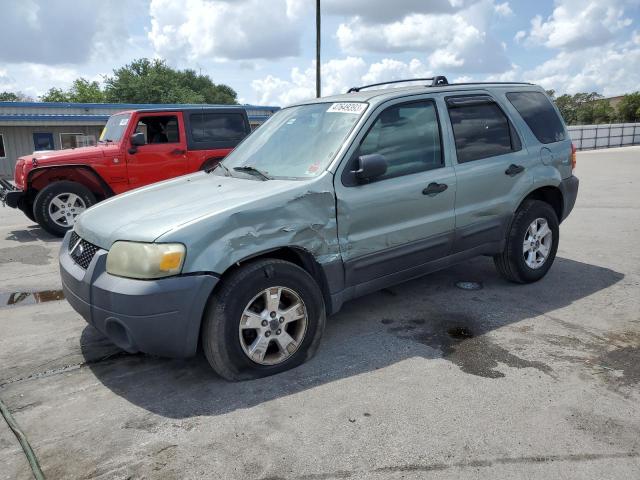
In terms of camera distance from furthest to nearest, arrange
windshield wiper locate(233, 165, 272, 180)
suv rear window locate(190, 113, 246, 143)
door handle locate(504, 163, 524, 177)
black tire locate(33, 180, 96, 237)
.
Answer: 1. suv rear window locate(190, 113, 246, 143)
2. black tire locate(33, 180, 96, 237)
3. door handle locate(504, 163, 524, 177)
4. windshield wiper locate(233, 165, 272, 180)

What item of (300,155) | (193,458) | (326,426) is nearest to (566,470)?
(326,426)

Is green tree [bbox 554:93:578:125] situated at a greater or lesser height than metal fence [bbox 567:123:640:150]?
greater

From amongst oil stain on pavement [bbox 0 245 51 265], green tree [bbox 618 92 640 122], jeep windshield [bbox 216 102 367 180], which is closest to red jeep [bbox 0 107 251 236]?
oil stain on pavement [bbox 0 245 51 265]

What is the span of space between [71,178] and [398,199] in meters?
6.29

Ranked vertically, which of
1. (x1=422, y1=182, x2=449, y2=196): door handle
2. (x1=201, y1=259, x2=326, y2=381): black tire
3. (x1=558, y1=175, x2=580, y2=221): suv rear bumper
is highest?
(x1=422, y1=182, x2=449, y2=196): door handle

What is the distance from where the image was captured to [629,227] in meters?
7.77

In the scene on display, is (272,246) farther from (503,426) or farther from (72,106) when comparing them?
(72,106)

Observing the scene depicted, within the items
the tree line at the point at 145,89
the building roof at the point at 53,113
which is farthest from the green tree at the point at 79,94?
the building roof at the point at 53,113

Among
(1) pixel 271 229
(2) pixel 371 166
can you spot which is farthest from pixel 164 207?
(2) pixel 371 166

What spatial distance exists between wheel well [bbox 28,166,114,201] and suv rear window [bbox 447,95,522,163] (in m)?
6.08

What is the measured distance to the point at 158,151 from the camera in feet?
28.8

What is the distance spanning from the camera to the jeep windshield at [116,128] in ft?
28.5

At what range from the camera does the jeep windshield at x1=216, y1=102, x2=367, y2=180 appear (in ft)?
12.2

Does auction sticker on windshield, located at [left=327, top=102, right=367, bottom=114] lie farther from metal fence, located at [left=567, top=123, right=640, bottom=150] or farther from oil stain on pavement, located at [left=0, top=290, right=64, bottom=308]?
metal fence, located at [left=567, top=123, right=640, bottom=150]
